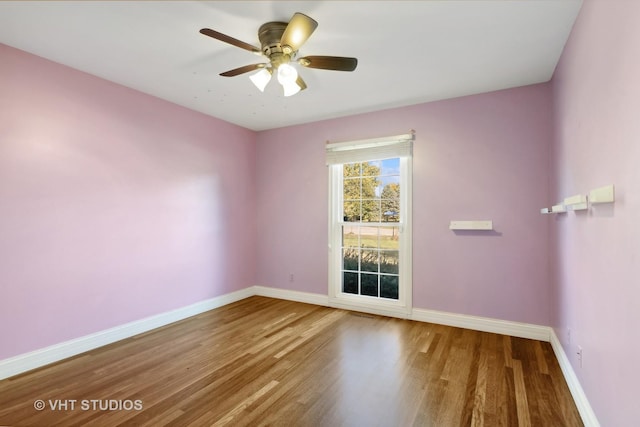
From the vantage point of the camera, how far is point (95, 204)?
2.87 metres

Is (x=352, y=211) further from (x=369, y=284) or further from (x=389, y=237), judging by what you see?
(x=369, y=284)

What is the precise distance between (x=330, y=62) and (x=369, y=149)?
185 cm

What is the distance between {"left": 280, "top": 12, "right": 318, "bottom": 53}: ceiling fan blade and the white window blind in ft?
6.69

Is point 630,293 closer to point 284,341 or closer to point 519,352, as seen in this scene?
point 519,352

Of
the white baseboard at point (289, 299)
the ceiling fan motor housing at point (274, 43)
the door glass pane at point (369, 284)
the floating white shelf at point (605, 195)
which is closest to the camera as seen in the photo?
the floating white shelf at point (605, 195)

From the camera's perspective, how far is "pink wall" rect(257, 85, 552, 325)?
304 cm

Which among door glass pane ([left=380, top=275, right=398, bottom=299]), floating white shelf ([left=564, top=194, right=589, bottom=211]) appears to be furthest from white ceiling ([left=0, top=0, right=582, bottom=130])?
door glass pane ([left=380, top=275, right=398, bottom=299])

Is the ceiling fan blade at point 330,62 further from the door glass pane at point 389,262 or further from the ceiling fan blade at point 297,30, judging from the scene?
the door glass pane at point 389,262

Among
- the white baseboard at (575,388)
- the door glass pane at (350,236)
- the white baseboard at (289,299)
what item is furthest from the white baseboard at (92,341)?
the white baseboard at (575,388)

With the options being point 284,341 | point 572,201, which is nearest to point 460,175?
point 572,201

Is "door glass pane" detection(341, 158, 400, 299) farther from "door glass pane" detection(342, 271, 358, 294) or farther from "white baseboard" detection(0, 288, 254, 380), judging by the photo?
"white baseboard" detection(0, 288, 254, 380)

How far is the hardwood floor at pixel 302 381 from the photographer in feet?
6.23

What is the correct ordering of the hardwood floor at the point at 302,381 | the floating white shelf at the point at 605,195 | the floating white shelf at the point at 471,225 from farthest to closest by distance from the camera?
the floating white shelf at the point at 471,225 → the hardwood floor at the point at 302,381 → the floating white shelf at the point at 605,195

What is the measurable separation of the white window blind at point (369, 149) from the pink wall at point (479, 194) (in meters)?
0.10
